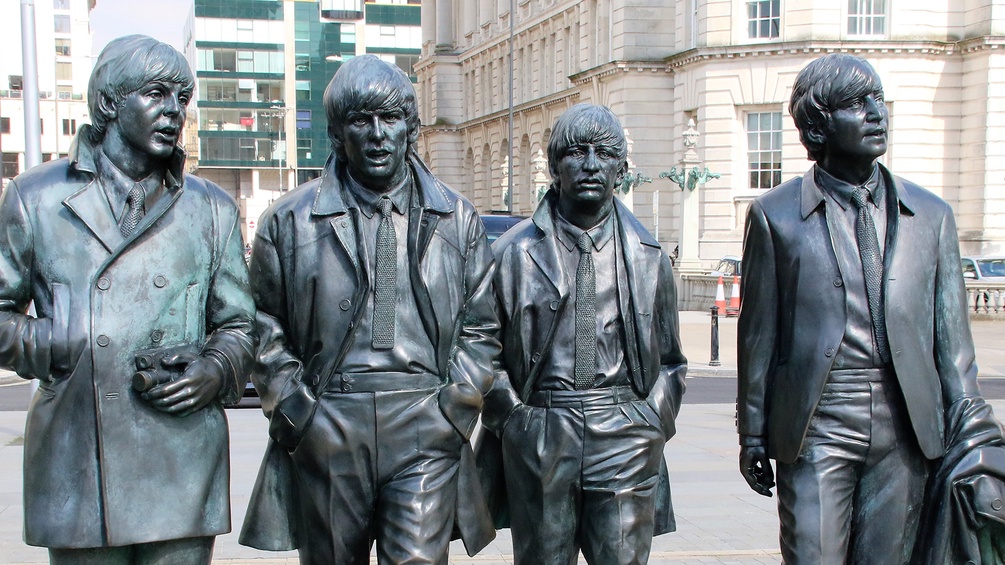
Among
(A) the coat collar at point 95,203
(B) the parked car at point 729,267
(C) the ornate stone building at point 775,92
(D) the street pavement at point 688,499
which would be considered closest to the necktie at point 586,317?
(A) the coat collar at point 95,203

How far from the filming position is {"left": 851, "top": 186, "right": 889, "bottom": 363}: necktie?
4766 mm

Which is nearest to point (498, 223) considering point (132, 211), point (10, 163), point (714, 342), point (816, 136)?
point (714, 342)

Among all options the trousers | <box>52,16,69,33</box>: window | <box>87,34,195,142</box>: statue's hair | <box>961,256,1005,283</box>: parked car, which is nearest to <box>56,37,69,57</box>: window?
<box>52,16,69,33</box>: window

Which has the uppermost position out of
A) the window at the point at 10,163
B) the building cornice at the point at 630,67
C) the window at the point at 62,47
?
the window at the point at 62,47

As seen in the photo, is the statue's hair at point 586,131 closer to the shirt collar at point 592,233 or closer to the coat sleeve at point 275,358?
the shirt collar at point 592,233

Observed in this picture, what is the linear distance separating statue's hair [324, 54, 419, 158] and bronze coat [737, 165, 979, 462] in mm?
1452

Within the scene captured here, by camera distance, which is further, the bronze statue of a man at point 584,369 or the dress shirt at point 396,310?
the bronze statue of a man at point 584,369

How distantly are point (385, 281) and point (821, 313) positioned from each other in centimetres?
166

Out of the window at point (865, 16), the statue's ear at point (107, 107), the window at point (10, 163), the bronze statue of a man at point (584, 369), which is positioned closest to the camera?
the statue's ear at point (107, 107)

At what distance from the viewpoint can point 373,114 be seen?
4660 mm

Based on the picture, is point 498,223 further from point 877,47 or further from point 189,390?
point 877,47

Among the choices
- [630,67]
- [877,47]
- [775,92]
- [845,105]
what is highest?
[630,67]

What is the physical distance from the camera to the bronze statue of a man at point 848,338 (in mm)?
4723

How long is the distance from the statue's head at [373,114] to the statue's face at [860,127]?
1.64 m
